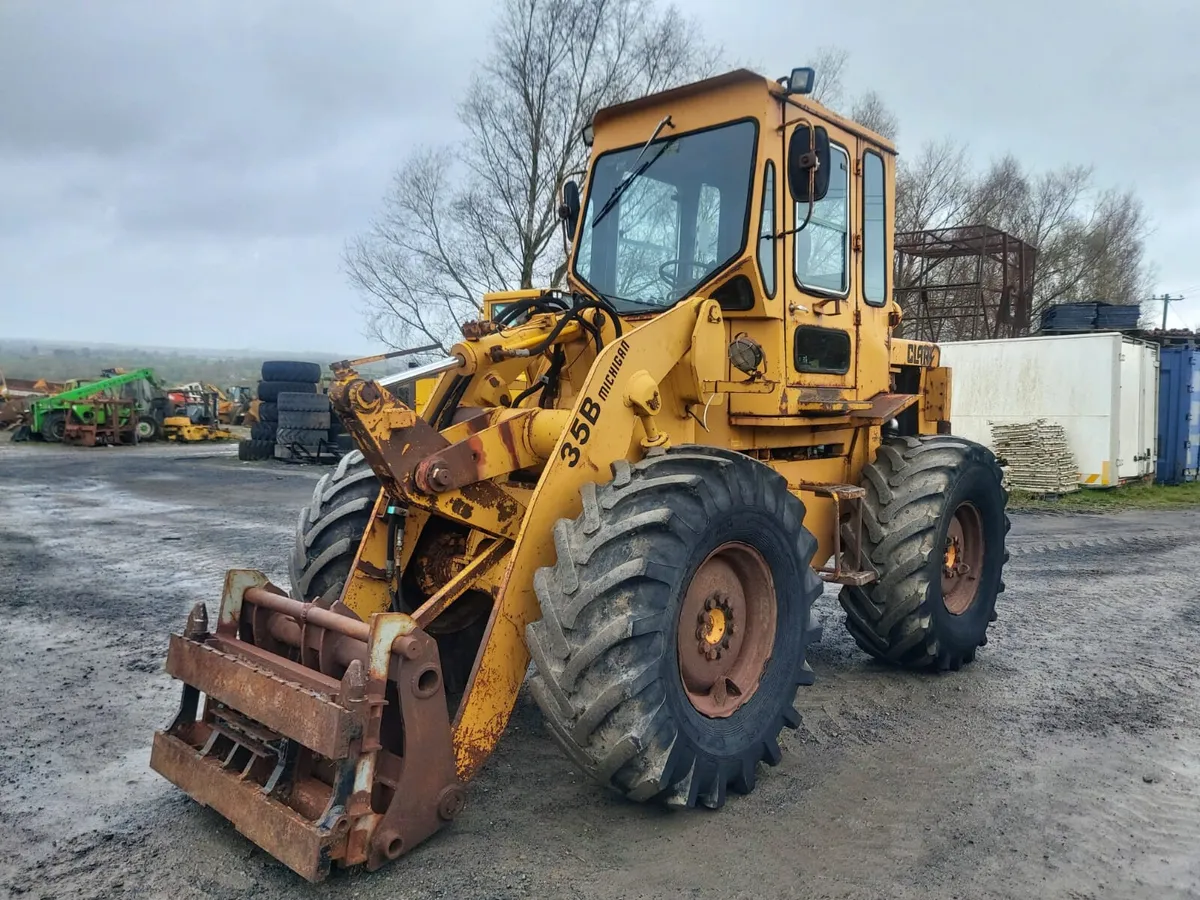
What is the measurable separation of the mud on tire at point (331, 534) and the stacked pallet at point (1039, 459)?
43.0 feet

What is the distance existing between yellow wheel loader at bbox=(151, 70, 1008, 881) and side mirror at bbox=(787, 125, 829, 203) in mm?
16

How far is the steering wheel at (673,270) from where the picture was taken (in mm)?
4802

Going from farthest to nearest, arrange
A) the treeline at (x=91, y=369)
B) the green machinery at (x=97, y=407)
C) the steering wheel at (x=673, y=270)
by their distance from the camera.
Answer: the treeline at (x=91, y=369), the green machinery at (x=97, y=407), the steering wheel at (x=673, y=270)

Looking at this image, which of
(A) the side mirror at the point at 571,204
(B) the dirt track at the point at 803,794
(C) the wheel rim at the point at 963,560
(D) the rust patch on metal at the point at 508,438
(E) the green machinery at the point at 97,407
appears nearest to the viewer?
(B) the dirt track at the point at 803,794

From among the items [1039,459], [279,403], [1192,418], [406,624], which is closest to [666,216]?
[406,624]

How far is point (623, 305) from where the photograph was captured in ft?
16.5

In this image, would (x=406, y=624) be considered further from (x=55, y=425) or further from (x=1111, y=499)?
(x=55, y=425)

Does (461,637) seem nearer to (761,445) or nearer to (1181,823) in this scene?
(761,445)

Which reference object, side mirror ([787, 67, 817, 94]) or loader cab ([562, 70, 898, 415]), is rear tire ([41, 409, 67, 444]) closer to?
loader cab ([562, 70, 898, 415])

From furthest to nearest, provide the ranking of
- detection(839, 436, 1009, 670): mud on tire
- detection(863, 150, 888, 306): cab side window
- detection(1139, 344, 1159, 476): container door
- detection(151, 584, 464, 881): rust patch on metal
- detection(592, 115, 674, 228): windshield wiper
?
detection(1139, 344, 1159, 476): container door
detection(863, 150, 888, 306): cab side window
detection(839, 436, 1009, 670): mud on tire
detection(592, 115, 674, 228): windshield wiper
detection(151, 584, 464, 881): rust patch on metal

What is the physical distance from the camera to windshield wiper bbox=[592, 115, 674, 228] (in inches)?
195

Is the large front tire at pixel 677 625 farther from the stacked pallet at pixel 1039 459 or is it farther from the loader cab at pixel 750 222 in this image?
the stacked pallet at pixel 1039 459

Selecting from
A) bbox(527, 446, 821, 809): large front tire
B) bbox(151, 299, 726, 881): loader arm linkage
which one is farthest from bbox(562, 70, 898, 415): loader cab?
bbox(527, 446, 821, 809): large front tire

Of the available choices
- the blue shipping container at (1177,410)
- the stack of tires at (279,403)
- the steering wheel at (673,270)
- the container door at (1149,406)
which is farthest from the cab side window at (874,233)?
the stack of tires at (279,403)
